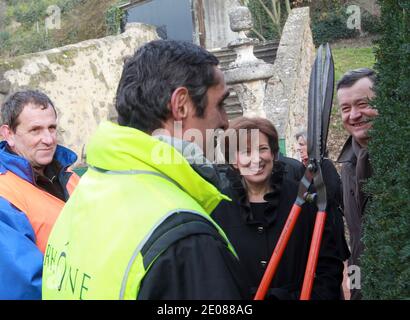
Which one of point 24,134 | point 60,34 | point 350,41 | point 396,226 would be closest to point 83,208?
point 396,226

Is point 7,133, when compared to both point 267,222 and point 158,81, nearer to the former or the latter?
point 267,222

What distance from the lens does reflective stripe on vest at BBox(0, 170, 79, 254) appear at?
2.60m

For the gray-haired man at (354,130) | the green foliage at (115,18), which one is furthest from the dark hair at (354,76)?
the green foliage at (115,18)

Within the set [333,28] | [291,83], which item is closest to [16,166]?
[291,83]

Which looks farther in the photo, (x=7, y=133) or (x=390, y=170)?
(x=7, y=133)

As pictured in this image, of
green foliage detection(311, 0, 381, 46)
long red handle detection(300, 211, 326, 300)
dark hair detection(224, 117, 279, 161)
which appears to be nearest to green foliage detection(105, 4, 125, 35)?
green foliage detection(311, 0, 381, 46)

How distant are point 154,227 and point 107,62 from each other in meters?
9.93

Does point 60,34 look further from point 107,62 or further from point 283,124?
point 283,124

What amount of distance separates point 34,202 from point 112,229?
55.7 inches

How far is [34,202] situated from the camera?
2686 mm

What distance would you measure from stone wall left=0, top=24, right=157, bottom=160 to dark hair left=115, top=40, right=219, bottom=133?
24.6 ft

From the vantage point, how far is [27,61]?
9.18 m

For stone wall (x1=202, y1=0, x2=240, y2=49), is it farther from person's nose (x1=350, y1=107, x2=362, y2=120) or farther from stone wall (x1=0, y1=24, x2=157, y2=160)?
person's nose (x1=350, y1=107, x2=362, y2=120)

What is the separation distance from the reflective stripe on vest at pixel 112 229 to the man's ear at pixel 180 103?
22 centimetres
